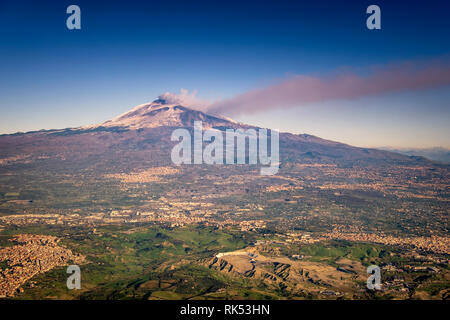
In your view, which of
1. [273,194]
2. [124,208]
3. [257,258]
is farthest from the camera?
[273,194]

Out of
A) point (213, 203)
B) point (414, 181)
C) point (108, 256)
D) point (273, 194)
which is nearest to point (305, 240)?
point (108, 256)

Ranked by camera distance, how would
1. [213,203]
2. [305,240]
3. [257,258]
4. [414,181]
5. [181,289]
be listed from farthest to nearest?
[414,181]
[213,203]
[305,240]
[257,258]
[181,289]

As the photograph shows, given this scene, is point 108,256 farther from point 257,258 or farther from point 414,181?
point 414,181

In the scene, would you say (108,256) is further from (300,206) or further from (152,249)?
(300,206)

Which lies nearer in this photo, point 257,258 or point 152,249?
point 257,258

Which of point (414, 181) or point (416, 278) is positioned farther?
point (414, 181)

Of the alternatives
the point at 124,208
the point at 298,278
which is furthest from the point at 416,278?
the point at 124,208
